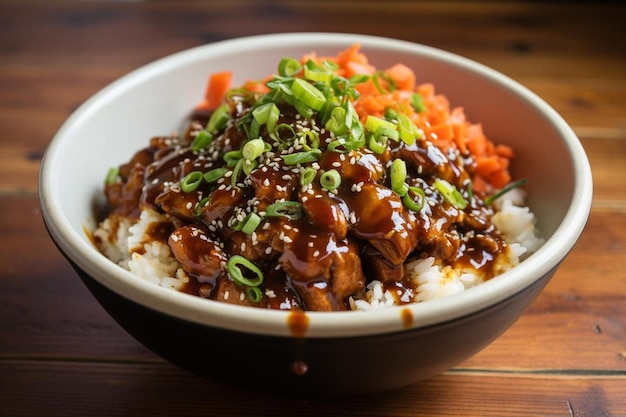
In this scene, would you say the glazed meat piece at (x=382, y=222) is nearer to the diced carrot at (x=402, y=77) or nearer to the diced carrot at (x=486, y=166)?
the diced carrot at (x=486, y=166)

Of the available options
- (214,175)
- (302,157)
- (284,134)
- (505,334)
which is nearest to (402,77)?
(284,134)

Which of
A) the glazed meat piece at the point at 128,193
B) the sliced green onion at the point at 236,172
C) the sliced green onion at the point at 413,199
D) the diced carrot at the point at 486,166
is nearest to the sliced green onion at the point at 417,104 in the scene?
the diced carrot at the point at 486,166

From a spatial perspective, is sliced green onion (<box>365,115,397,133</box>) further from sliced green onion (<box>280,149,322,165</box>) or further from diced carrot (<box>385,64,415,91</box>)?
diced carrot (<box>385,64,415,91</box>)

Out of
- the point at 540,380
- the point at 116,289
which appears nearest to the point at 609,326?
the point at 540,380

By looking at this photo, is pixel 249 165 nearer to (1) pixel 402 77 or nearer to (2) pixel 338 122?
(2) pixel 338 122

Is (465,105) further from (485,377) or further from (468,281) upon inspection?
(485,377)

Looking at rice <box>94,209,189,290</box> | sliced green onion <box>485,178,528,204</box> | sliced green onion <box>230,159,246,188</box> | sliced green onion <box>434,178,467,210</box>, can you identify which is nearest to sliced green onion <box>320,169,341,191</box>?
sliced green onion <box>230,159,246,188</box>
